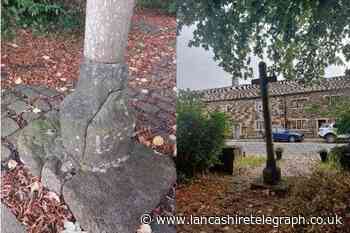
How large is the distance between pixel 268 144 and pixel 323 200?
30cm

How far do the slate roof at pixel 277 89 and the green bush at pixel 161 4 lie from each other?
400mm

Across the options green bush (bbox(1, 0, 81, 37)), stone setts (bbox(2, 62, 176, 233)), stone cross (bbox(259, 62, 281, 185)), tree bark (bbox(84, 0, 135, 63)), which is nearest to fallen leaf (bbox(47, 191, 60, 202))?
stone setts (bbox(2, 62, 176, 233))

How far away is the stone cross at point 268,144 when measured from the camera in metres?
1.51

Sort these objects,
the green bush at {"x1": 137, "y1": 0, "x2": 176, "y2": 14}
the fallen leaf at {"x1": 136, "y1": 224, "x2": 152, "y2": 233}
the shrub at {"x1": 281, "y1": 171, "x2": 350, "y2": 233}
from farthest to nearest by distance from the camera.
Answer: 1. the green bush at {"x1": 137, "y1": 0, "x2": 176, "y2": 14}
2. the fallen leaf at {"x1": 136, "y1": 224, "x2": 152, "y2": 233}
3. the shrub at {"x1": 281, "y1": 171, "x2": 350, "y2": 233}

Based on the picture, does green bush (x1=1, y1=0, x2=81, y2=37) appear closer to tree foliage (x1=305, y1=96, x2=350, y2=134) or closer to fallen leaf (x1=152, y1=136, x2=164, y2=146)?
fallen leaf (x1=152, y1=136, x2=164, y2=146)

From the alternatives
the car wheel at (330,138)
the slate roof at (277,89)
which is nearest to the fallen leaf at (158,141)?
the slate roof at (277,89)

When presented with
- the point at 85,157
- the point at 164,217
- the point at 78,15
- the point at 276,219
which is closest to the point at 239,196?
the point at 276,219

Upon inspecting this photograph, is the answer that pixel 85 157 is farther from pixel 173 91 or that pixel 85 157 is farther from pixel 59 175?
pixel 173 91

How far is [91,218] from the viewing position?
1.51 meters

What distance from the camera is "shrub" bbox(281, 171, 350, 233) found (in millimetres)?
1439

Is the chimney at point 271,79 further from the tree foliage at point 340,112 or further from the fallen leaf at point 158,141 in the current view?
the fallen leaf at point 158,141

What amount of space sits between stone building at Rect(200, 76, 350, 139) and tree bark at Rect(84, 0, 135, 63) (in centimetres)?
48

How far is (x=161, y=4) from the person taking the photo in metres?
1.67

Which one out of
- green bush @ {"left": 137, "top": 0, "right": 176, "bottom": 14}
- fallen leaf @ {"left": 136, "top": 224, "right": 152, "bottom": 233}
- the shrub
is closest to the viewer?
the shrub
